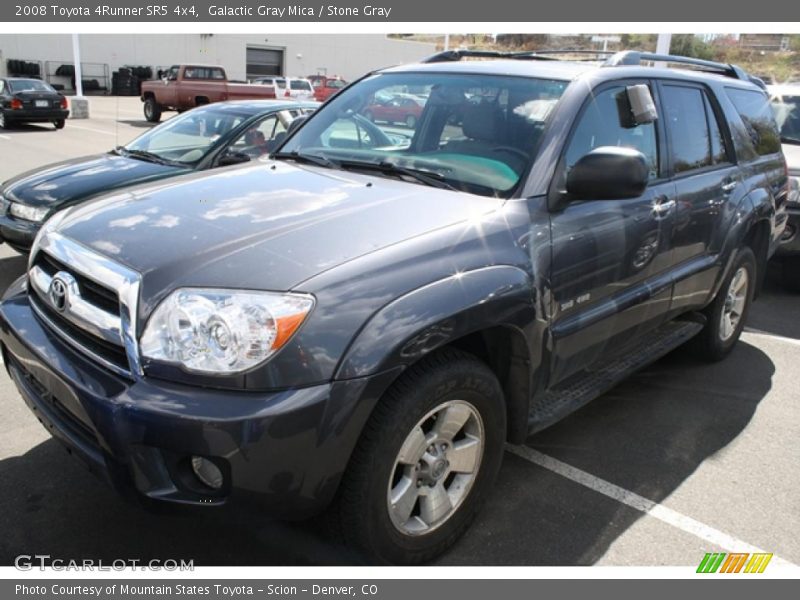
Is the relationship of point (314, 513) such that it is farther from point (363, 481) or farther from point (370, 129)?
point (370, 129)

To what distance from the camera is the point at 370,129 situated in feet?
11.9

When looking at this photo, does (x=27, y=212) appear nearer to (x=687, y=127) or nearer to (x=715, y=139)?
(x=687, y=127)

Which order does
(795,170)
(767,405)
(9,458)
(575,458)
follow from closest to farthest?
1. (9,458)
2. (575,458)
3. (767,405)
4. (795,170)

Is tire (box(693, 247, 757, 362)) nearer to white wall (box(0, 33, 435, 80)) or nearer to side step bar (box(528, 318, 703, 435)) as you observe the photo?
side step bar (box(528, 318, 703, 435))

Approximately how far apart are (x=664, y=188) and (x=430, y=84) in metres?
1.34

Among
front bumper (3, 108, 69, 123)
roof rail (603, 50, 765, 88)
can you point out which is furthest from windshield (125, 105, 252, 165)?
front bumper (3, 108, 69, 123)

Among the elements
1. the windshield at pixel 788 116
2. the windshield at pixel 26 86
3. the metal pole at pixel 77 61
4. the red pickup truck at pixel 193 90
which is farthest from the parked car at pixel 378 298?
the red pickup truck at pixel 193 90

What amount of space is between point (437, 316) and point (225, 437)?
2.54 feet

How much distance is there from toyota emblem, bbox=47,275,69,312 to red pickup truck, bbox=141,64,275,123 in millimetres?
21233

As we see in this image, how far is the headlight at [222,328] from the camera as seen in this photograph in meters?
2.05

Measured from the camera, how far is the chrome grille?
218 cm

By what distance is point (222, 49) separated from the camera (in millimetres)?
49844

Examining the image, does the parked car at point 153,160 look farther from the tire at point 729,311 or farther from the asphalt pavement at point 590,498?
the tire at point 729,311

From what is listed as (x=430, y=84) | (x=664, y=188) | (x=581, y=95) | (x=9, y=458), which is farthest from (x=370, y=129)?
(x=9, y=458)
